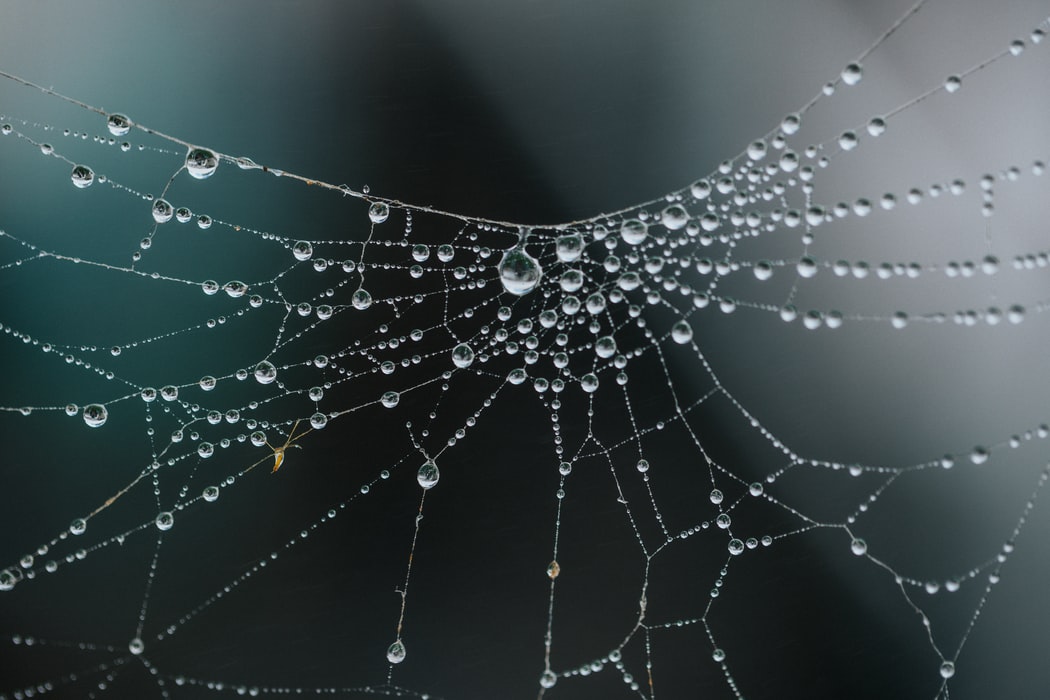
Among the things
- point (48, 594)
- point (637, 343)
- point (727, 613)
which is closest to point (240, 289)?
point (637, 343)

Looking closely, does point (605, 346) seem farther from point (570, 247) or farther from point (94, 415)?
point (94, 415)

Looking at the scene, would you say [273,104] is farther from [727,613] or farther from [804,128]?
[727,613]

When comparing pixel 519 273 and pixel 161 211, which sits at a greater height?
pixel 161 211

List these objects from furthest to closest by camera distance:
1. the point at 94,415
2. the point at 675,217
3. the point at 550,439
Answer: the point at 550,439, the point at 94,415, the point at 675,217

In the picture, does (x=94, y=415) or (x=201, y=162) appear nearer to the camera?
(x=201, y=162)

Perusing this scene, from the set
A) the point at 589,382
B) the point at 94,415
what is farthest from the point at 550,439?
the point at 94,415

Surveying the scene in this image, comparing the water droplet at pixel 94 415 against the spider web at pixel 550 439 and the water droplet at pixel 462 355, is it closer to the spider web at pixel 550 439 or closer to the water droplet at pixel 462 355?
the spider web at pixel 550 439

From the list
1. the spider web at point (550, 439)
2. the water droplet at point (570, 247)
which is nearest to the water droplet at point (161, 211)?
the spider web at point (550, 439)

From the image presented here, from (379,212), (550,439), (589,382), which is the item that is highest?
(379,212)

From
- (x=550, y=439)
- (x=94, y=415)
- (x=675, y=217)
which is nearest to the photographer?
(x=675, y=217)
